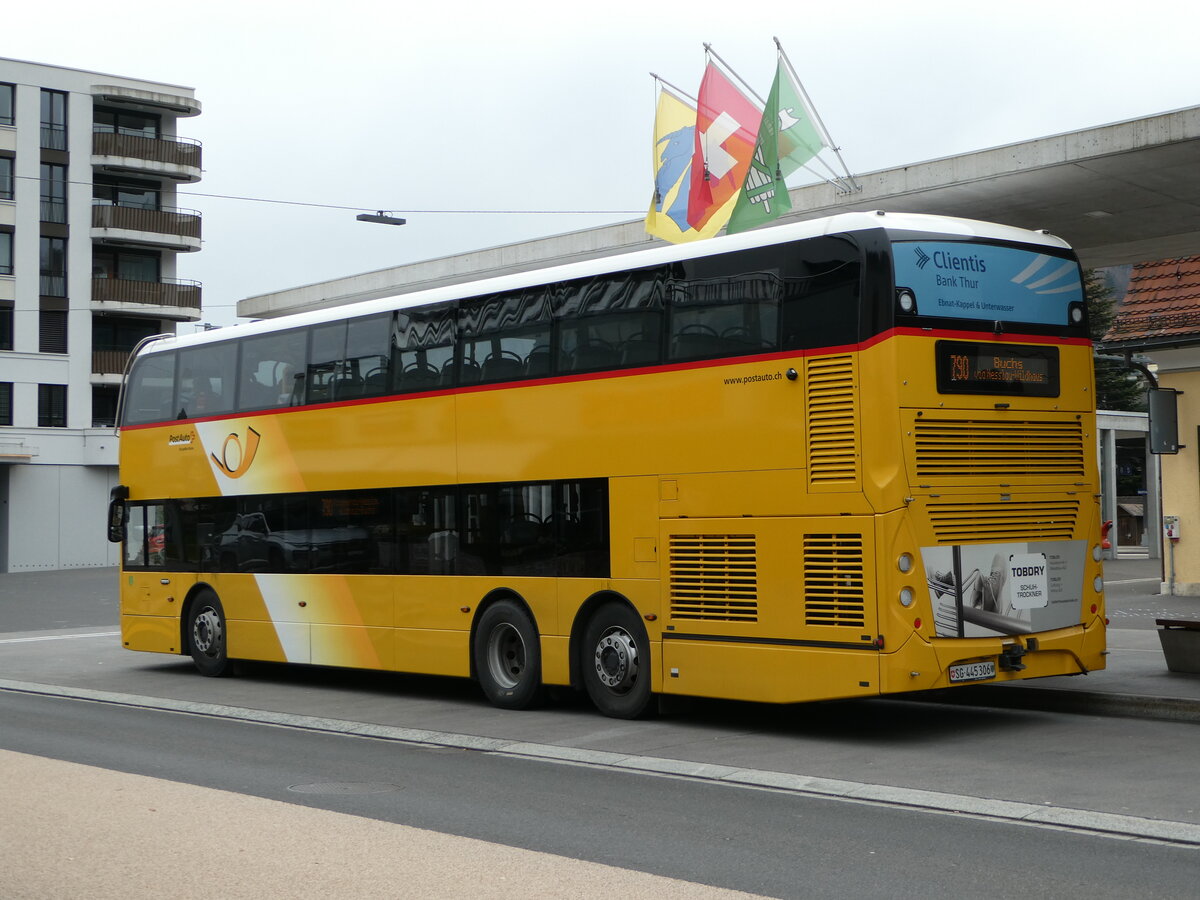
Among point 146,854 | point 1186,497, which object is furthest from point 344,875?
point 1186,497

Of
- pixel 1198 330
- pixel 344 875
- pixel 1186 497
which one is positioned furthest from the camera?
pixel 1186 497

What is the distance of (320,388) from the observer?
56.5 feet

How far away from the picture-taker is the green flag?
20703 mm

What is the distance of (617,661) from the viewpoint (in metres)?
13.7

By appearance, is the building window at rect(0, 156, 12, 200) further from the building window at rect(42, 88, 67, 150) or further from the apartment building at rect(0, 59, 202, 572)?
the building window at rect(42, 88, 67, 150)

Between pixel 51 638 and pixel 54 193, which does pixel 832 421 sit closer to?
pixel 51 638

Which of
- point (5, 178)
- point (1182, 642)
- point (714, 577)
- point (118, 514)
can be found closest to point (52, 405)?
point (5, 178)

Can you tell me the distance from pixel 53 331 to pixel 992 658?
2136 inches

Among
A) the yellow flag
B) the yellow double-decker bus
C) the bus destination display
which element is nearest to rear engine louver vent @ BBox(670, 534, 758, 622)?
the yellow double-decker bus

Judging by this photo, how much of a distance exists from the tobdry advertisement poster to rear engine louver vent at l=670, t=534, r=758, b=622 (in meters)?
1.57

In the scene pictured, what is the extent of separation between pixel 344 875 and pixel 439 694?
9.91 m

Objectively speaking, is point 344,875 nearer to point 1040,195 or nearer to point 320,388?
point 320,388

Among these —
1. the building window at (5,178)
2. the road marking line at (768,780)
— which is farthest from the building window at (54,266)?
the road marking line at (768,780)

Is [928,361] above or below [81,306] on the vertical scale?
below
